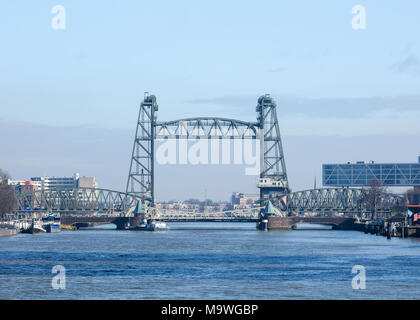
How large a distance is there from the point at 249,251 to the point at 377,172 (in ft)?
419

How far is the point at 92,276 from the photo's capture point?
49.7 meters

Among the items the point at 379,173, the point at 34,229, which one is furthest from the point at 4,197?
the point at 379,173

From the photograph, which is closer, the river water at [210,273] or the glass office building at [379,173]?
Result: the river water at [210,273]

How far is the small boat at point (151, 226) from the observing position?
138 metres

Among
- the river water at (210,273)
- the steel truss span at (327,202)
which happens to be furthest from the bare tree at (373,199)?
the river water at (210,273)

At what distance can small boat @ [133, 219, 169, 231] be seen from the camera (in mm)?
138375

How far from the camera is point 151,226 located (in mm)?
138875

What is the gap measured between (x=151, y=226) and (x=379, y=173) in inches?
2998

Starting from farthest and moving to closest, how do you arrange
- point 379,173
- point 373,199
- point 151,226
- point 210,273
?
1. point 379,173
2. point 373,199
3. point 151,226
4. point 210,273

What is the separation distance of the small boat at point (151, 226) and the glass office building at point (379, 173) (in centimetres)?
6639

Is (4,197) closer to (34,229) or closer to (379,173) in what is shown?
(34,229)

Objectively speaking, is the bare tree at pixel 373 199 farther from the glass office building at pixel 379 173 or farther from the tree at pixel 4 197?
the tree at pixel 4 197
